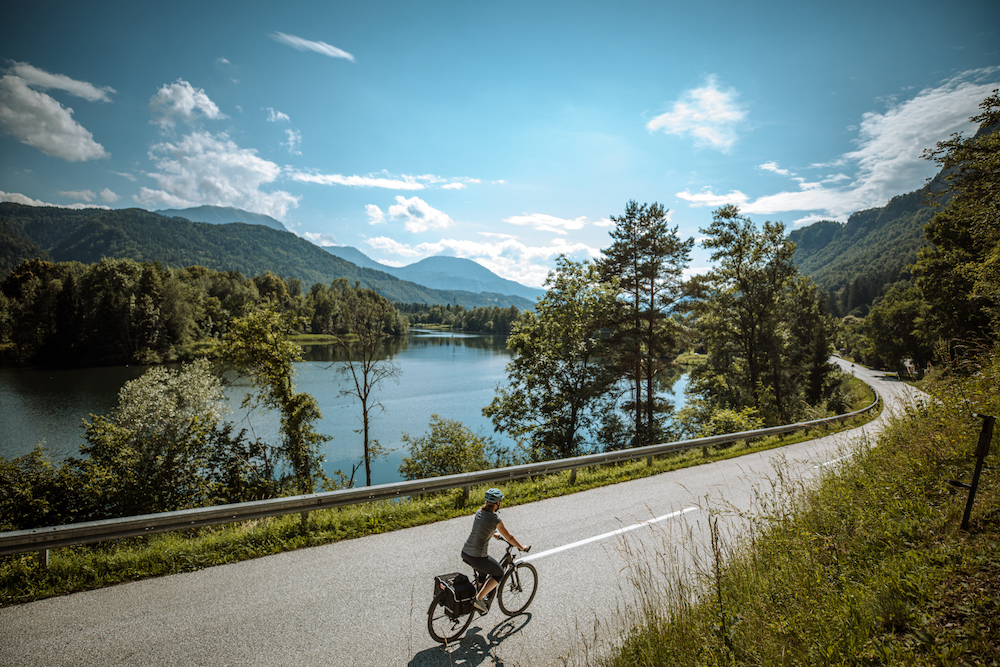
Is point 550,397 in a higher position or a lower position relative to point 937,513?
lower

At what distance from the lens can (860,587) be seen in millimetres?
3492

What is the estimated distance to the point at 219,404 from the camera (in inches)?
671

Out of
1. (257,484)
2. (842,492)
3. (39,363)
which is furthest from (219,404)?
(39,363)

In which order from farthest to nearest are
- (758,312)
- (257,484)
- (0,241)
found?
1. (0,241)
2. (758,312)
3. (257,484)

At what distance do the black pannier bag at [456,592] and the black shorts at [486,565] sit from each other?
9.0 inches

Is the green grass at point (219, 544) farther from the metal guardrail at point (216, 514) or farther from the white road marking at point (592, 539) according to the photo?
the white road marking at point (592, 539)

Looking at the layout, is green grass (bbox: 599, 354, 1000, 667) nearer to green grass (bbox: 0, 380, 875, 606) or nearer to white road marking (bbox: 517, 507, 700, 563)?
white road marking (bbox: 517, 507, 700, 563)

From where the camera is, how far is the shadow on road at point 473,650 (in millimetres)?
4055

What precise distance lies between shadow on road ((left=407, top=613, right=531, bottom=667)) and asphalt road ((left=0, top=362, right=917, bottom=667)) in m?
0.01

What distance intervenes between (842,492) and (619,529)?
3141 mm

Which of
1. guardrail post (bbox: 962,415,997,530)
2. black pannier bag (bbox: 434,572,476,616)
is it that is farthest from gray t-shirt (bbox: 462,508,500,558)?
guardrail post (bbox: 962,415,997,530)

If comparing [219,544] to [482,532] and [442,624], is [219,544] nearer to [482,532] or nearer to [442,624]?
[442,624]

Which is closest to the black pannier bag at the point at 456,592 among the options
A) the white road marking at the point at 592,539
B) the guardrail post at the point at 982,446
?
the white road marking at the point at 592,539

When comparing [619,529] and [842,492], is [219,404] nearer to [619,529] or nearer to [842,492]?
[619,529]
